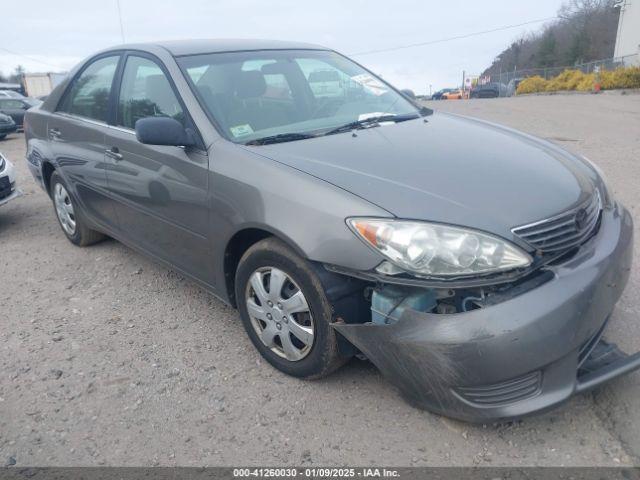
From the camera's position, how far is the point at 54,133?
4.57 meters

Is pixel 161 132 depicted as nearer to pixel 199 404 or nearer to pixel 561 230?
pixel 199 404

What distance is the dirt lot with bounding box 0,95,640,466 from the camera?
230cm

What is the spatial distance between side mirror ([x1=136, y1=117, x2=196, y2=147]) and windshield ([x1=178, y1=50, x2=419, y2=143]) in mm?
224

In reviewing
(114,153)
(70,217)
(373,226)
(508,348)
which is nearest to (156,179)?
(114,153)

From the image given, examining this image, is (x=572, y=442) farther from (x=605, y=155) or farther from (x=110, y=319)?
(x=605, y=155)

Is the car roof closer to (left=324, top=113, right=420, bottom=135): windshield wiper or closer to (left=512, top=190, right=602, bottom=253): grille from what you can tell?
(left=324, top=113, right=420, bottom=135): windshield wiper

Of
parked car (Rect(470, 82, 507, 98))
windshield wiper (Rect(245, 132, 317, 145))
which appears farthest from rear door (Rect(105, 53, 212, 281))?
parked car (Rect(470, 82, 507, 98))

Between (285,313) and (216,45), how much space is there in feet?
6.38

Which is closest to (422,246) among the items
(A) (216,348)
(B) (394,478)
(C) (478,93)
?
(B) (394,478)

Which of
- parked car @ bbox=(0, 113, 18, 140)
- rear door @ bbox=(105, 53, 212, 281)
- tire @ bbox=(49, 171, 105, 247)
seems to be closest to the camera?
rear door @ bbox=(105, 53, 212, 281)

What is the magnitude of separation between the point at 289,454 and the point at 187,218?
1.42m

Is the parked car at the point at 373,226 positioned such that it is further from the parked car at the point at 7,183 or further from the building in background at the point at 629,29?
the building in background at the point at 629,29

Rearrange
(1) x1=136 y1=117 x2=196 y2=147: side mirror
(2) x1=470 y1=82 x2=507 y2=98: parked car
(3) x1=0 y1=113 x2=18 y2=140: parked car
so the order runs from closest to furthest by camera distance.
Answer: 1. (1) x1=136 y1=117 x2=196 y2=147: side mirror
2. (3) x1=0 y1=113 x2=18 y2=140: parked car
3. (2) x1=470 y1=82 x2=507 y2=98: parked car

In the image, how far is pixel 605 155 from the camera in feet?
25.6
